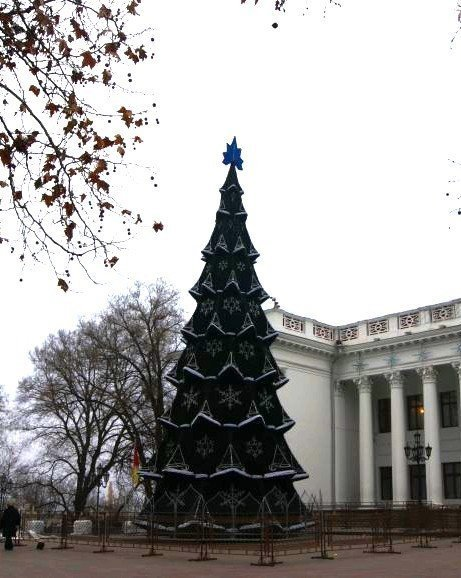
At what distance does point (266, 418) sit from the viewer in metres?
22.2

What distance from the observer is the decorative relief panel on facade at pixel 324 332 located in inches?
1732

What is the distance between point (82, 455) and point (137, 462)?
10.3m

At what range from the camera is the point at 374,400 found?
45781 mm

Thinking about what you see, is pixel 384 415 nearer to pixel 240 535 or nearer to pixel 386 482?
pixel 386 482

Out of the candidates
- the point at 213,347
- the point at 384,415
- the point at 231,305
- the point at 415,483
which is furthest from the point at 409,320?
the point at 213,347

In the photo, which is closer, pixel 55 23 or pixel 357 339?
pixel 55 23

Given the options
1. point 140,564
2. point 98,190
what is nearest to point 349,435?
point 140,564

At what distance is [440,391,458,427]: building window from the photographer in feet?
137

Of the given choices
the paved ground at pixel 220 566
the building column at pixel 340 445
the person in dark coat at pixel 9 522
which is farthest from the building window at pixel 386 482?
the person in dark coat at pixel 9 522

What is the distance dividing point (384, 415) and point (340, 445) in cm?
371

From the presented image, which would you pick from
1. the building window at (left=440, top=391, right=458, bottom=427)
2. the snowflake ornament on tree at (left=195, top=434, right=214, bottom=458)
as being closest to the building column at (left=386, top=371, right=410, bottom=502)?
the building window at (left=440, top=391, right=458, bottom=427)

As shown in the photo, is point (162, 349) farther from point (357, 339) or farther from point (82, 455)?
point (357, 339)

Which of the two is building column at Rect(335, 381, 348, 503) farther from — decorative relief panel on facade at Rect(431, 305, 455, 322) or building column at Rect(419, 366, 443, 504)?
decorative relief panel on facade at Rect(431, 305, 455, 322)

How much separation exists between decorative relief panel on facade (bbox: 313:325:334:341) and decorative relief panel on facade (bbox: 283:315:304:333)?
4.45 ft
